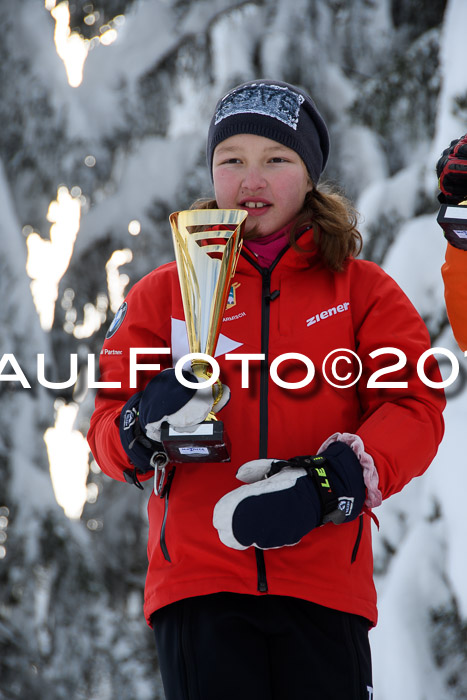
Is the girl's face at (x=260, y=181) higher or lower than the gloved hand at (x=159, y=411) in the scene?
higher

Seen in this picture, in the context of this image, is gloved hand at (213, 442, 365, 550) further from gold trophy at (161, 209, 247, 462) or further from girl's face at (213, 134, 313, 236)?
girl's face at (213, 134, 313, 236)

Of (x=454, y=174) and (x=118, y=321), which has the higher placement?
(x=454, y=174)

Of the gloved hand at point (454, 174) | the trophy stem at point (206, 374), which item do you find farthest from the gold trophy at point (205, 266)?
the gloved hand at point (454, 174)

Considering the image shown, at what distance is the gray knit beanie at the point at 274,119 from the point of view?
187cm

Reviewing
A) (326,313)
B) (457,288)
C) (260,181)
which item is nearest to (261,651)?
(326,313)

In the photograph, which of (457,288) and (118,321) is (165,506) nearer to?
(118,321)

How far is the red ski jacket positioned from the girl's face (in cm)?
9

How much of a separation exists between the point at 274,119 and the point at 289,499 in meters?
0.88

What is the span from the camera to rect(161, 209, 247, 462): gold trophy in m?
1.59

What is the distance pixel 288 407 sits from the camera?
162 centimetres

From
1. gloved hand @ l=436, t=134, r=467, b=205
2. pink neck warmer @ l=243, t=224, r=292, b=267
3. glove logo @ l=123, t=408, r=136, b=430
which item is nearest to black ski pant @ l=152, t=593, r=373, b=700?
glove logo @ l=123, t=408, r=136, b=430

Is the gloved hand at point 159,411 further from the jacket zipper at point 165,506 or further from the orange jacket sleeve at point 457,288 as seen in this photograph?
the orange jacket sleeve at point 457,288

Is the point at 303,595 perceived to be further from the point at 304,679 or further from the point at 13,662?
the point at 13,662

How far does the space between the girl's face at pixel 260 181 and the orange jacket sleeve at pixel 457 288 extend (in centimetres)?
34
